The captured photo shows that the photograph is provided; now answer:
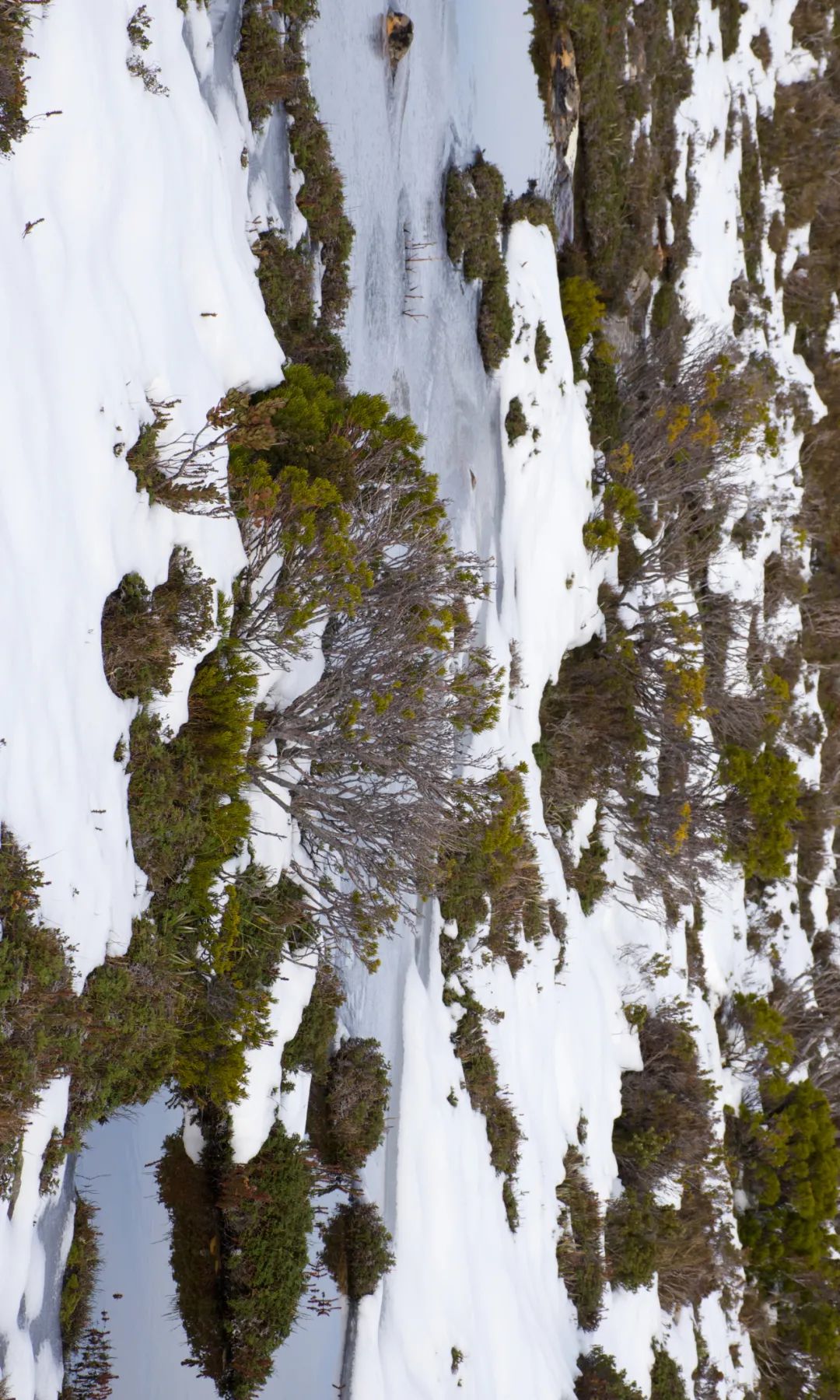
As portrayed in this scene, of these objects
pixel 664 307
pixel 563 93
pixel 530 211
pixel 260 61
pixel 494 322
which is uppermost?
pixel 563 93

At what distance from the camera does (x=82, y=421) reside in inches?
183

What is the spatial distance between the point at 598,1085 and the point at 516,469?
6.41 metres

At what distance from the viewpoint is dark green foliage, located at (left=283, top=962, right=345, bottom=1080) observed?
647 centimetres

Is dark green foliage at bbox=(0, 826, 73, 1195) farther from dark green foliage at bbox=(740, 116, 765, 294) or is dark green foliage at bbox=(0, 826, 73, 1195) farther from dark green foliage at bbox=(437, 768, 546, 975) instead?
dark green foliage at bbox=(740, 116, 765, 294)

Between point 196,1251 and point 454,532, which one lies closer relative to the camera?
point 196,1251

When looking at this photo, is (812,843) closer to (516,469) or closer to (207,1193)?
(516,469)

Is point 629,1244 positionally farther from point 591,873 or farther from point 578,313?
point 578,313

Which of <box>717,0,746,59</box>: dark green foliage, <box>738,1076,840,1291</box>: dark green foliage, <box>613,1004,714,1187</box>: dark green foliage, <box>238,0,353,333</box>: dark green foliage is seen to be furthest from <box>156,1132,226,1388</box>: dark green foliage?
<box>717,0,746,59</box>: dark green foliage

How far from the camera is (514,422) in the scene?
9250mm

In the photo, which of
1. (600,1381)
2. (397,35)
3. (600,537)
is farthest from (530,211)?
(600,1381)

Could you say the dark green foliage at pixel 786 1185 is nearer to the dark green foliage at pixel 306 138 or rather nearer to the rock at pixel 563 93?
the dark green foliage at pixel 306 138

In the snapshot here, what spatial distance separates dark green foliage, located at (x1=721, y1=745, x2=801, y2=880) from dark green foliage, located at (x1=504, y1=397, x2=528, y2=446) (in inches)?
199

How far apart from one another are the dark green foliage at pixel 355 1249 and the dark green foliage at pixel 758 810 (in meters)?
6.84

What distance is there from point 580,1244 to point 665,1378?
2169mm
